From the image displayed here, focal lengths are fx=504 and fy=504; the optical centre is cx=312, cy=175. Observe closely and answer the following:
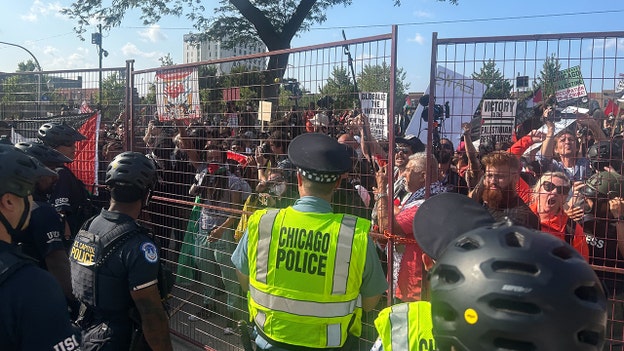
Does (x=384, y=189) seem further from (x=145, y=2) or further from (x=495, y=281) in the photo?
(x=145, y=2)

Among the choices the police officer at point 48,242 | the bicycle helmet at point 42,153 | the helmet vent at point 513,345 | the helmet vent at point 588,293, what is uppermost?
the bicycle helmet at point 42,153

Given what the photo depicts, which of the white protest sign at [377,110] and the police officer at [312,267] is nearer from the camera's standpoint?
the police officer at [312,267]

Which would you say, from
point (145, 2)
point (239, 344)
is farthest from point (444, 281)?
point (145, 2)

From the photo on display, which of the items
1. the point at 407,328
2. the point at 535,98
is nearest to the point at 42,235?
the point at 407,328

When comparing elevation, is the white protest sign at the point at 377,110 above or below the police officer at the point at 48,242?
above

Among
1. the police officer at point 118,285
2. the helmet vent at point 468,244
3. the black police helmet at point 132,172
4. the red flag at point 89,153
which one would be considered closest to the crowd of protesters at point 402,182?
the police officer at point 118,285

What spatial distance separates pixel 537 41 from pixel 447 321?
7.62 ft

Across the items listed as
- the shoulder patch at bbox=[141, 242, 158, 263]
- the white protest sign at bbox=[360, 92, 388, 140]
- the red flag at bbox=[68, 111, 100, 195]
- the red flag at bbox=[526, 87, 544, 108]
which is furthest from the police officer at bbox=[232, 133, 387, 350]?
the red flag at bbox=[68, 111, 100, 195]

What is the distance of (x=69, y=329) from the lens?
1.95 metres

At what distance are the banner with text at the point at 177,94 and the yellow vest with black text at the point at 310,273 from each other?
272 centimetres

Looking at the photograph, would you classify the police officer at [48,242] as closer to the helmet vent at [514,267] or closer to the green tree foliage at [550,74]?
the helmet vent at [514,267]

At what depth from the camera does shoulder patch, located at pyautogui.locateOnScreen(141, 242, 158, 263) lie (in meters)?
2.91

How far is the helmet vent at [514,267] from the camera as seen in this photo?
1.26 metres

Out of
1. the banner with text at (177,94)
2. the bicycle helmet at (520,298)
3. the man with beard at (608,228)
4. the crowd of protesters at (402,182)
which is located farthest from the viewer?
the banner with text at (177,94)
